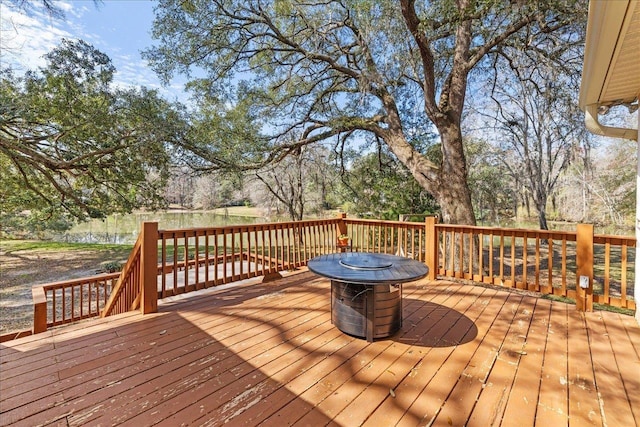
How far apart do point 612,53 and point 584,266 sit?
7.80 feet

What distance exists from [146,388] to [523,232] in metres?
4.51

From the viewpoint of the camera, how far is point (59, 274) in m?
11.0

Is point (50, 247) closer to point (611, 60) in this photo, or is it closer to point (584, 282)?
point (584, 282)

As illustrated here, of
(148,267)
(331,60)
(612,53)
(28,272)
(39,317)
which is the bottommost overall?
(28,272)

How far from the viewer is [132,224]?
26500 mm

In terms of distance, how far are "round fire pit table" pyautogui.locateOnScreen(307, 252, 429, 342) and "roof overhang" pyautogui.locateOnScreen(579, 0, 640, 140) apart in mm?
2128

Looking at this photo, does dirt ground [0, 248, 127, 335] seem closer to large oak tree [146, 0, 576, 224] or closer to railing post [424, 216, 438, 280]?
large oak tree [146, 0, 576, 224]

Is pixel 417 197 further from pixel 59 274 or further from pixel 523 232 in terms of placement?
pixel 59 274

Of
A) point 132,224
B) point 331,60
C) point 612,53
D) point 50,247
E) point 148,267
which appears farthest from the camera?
point 132,224

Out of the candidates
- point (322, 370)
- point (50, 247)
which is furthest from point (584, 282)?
point (50, 247)

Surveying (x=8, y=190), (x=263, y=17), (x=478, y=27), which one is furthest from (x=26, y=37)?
(x=478, y=27)

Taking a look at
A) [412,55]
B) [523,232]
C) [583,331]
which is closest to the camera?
→ [583,331]

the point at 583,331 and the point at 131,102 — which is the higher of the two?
the point at 131,102

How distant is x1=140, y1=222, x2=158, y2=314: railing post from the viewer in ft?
11.1
